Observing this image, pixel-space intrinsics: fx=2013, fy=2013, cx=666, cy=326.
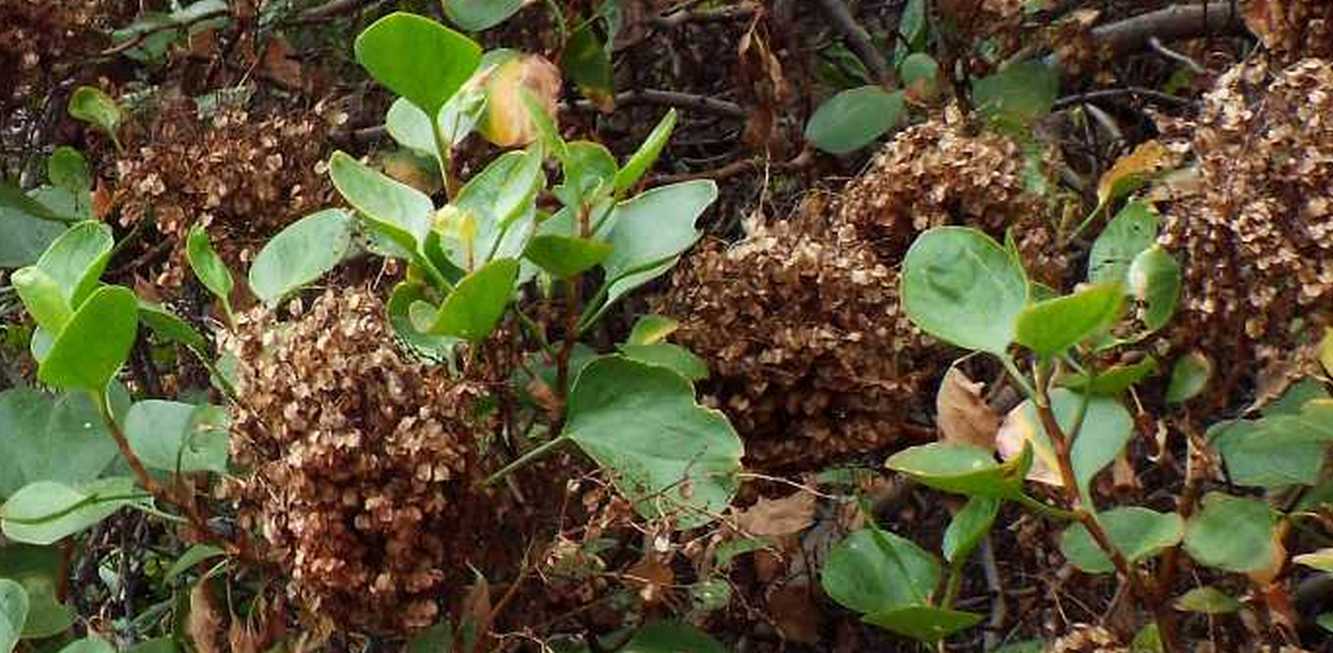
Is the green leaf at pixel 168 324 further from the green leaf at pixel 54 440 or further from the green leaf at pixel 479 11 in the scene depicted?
the green leaf at pixel 479 11

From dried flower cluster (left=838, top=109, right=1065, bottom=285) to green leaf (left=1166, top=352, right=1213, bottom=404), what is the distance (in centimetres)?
15

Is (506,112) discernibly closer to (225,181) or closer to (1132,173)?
(225,181)

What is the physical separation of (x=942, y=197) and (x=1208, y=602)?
0.25 metres

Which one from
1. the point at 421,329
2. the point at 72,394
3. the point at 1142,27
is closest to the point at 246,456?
the point at 421,329

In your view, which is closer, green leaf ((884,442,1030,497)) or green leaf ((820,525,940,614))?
green leaf ((884,442,1030,497))

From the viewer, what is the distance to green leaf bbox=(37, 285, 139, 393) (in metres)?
0.86

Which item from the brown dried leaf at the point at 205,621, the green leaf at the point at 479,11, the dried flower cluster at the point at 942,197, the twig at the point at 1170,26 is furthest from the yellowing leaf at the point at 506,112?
the twig at the point at 1170,26

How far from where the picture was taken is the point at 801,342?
984mm

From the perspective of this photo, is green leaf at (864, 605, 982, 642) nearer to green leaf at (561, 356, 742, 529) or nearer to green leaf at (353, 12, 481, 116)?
green leaf at (561, 356, 742, 529)

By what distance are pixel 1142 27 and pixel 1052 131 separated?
0.37ft

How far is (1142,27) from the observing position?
1.49m

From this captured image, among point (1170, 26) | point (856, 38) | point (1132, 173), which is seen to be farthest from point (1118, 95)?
point (1132, 173)

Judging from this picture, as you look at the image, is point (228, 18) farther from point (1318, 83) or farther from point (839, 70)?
point (1318, 83)

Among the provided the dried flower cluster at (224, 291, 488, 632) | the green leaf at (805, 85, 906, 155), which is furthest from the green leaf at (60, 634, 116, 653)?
the green leaf at (805, 85, 906, 155)
